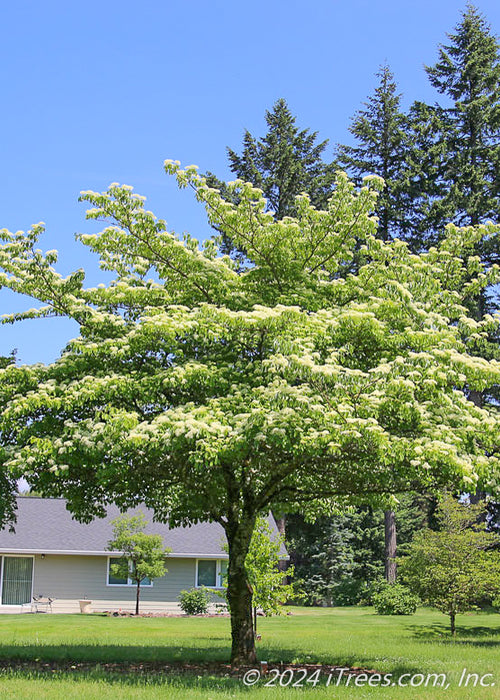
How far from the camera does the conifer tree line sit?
33250mm

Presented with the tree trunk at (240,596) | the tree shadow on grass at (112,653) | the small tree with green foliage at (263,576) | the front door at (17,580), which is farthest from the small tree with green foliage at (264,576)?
the front door at (17,580)

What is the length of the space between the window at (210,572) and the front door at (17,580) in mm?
6681

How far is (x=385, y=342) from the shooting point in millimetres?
10906

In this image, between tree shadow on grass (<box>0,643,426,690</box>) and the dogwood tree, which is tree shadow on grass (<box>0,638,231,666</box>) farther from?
the dogwood tree

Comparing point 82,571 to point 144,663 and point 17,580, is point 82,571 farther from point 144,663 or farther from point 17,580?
point 144,663

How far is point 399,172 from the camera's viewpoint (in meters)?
35.6

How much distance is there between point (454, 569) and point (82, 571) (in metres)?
15.4

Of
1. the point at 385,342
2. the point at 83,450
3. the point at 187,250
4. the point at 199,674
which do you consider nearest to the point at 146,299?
the point at 187,250

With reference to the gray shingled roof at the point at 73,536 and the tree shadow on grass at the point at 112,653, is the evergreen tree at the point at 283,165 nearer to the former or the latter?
the gray shingled roof at the point at 73,536

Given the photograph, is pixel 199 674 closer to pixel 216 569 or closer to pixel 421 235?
pixel 216 569

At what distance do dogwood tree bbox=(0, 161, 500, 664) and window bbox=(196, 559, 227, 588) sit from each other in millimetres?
16811

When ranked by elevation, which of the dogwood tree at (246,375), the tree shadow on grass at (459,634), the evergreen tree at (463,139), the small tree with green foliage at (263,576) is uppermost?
the evergreen tree at (463,139)

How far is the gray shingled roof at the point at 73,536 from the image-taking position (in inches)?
1127

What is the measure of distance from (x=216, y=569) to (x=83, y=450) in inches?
829
